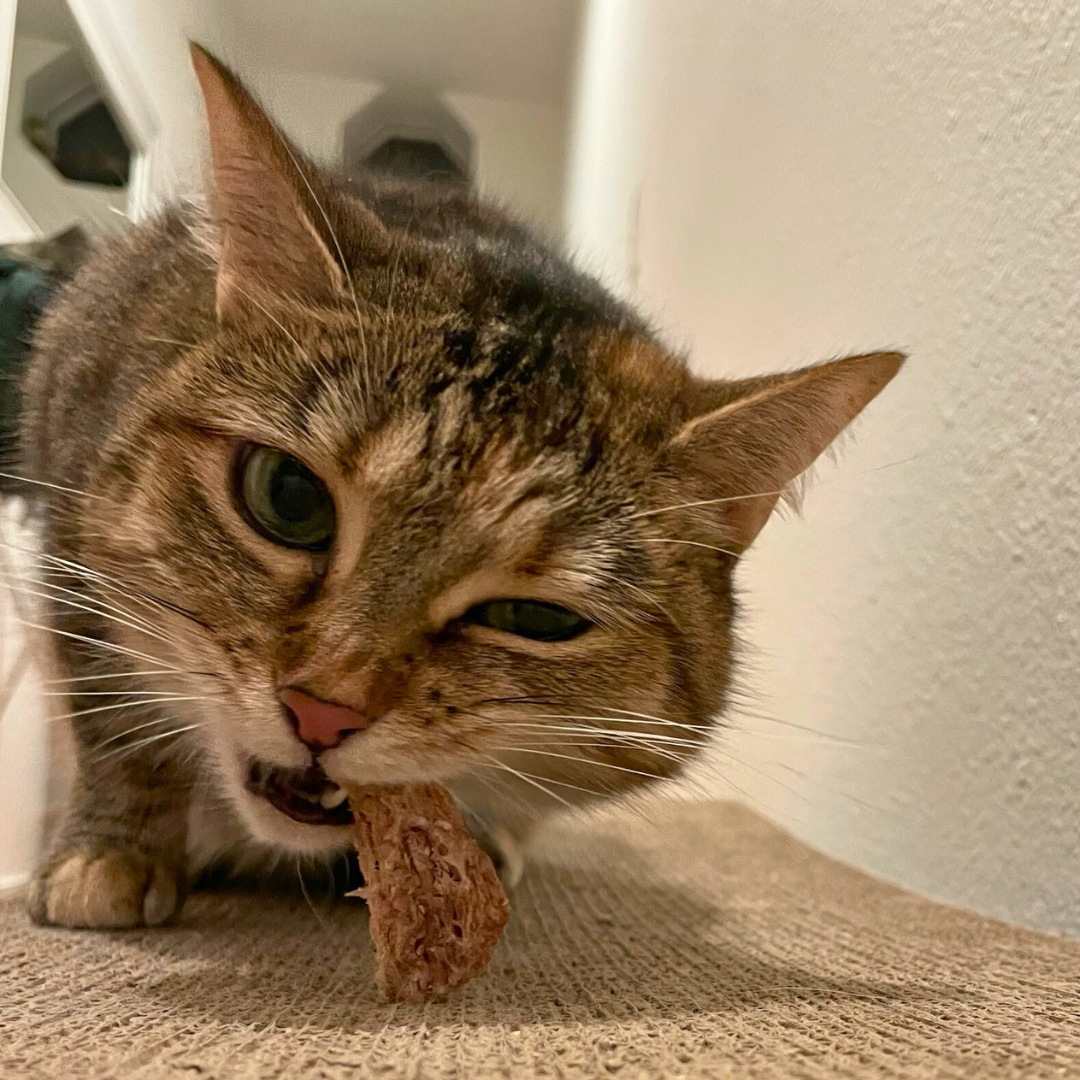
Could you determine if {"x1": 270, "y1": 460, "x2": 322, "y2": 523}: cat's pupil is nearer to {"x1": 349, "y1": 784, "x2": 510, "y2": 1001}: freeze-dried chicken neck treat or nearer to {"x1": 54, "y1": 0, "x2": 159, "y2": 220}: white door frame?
{"x1": 349, "y1": 784, "x2": 510, "y2": 1001}: freeze-dried chicken neck treat

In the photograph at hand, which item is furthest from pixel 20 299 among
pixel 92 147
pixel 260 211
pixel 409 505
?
pixel 409 505

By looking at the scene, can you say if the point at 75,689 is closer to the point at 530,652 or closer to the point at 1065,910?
the point at 530,652

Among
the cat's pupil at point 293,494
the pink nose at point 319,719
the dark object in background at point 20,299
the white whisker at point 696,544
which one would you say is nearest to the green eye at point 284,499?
the cat's pupil at point 293,494

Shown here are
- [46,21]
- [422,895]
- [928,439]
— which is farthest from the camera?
[46,21]

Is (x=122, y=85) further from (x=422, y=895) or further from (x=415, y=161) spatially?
(x=422, y=895)

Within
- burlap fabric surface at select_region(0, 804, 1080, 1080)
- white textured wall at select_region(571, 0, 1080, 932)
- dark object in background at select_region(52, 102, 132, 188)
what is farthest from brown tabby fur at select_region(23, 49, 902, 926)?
dark object in background at select_region(52, 102, 132, 188)

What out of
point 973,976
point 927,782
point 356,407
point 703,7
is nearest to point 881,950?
point 973,976
